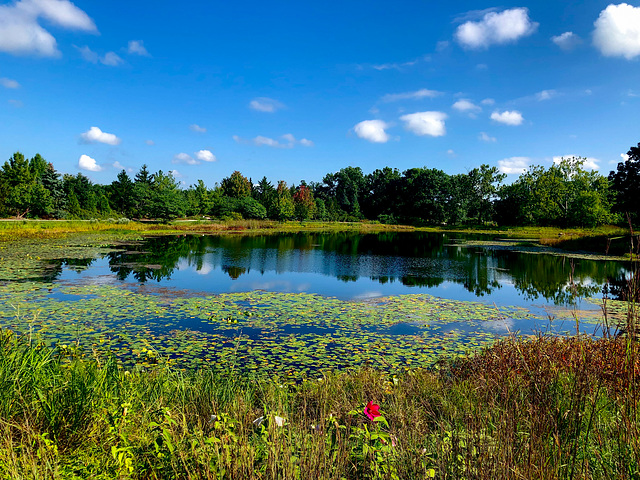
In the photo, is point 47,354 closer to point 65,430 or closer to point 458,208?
point 65,430

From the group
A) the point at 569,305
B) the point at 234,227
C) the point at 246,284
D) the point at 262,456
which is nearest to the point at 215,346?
the point at 262,456

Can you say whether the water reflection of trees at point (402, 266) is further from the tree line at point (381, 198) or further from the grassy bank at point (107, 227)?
the tree line at point (381, 198)

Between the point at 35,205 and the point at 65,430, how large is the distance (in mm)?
53783

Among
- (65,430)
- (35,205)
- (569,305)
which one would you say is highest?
(35,205)

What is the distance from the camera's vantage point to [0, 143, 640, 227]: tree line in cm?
4856

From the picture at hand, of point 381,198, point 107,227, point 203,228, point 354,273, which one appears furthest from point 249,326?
point 381,198

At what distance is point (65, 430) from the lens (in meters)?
3.27

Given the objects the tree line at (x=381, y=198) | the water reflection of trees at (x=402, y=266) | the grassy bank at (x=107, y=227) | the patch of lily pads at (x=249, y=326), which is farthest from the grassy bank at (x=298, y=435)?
the tree line at (x=381, y=198)

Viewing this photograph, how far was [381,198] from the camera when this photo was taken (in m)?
87.6

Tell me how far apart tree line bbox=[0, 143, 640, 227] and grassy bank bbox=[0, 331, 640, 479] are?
133 ft

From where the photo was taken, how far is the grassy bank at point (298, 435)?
248 centimetres

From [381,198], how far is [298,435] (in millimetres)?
86349

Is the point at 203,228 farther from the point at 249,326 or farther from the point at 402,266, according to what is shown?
the point at 249,326

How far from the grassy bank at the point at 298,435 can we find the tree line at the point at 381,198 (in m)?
40.7
